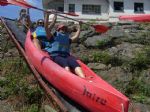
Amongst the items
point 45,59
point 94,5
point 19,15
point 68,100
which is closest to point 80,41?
point 19,15

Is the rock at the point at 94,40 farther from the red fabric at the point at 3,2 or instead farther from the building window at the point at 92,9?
the building window at the point at 92,9

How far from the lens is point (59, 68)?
35.9 feet

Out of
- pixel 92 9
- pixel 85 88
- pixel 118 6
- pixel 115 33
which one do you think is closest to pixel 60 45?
pixel 85 88

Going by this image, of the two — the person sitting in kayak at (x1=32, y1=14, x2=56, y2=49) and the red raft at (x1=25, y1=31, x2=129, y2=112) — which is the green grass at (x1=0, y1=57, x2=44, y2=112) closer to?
the red raft at (x1=25, y1=31, x2=129, y2=112)

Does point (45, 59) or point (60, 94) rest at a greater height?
point (45, 59)

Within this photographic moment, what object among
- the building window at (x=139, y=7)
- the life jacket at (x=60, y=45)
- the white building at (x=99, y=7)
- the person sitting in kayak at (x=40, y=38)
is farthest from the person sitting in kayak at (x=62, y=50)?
the building window at (x=139, y=7)

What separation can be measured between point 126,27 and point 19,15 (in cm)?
424

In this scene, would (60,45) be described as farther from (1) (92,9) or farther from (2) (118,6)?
(2) (118,6)

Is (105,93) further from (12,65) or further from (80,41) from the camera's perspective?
(80,41)

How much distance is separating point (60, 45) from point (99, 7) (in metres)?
25.2

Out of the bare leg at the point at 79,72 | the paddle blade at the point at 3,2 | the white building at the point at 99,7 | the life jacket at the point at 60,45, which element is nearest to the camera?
the bare leg at the point at 79,72

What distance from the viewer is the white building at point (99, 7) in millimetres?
36031

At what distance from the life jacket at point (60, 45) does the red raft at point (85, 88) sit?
211 mm

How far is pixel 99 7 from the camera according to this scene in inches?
1441
